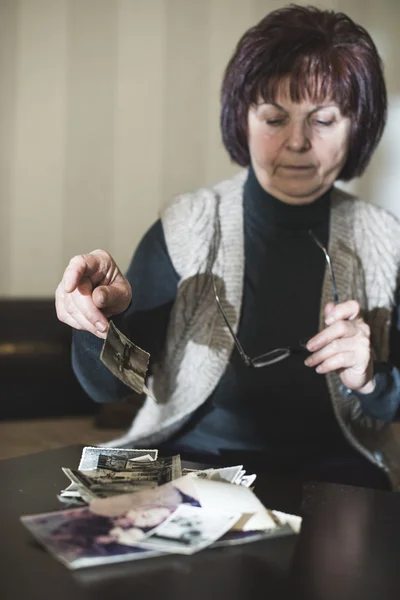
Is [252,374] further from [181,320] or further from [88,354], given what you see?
[88,354]

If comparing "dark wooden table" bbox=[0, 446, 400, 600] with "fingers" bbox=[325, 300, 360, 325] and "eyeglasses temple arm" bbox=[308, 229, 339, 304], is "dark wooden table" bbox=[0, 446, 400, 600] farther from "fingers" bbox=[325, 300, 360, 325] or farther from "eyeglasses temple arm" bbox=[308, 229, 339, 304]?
"eyeglasses temple arm" bbox=[308, 229, 339, 304]

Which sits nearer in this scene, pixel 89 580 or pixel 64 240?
pixel 89 580

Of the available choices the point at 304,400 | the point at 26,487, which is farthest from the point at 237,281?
the point at 26,487

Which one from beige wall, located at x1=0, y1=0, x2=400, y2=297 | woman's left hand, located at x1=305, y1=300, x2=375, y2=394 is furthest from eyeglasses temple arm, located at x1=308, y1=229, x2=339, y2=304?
beige wall, located at x1=0, y1=0, x2=400, y2=297

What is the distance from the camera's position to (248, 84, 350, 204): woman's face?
1.46m

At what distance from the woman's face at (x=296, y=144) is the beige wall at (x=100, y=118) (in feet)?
3.25

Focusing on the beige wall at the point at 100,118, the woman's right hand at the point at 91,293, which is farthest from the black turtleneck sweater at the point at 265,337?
the beige wall at the point at 100,118

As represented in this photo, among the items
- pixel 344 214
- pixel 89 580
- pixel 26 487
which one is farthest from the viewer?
pixel 344 214

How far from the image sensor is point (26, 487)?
94 cm

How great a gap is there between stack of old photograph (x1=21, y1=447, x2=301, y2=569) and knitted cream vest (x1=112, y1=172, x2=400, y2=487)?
53cm

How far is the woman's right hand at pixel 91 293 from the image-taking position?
3.35 feet

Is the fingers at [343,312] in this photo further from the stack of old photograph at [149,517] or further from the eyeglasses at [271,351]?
the stack of old photograph at [149,517]

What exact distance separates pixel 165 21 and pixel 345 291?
1362 mm

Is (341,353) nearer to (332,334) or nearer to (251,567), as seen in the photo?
(332,334)
